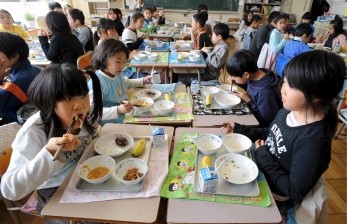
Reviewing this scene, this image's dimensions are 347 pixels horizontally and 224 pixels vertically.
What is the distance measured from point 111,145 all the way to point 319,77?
1.04m

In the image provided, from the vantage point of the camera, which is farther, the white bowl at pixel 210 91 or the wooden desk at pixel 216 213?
the white bowl at pixel 210 91

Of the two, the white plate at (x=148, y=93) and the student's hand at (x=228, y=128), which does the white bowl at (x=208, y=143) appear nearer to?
the student's hand at (x=228, y=128)

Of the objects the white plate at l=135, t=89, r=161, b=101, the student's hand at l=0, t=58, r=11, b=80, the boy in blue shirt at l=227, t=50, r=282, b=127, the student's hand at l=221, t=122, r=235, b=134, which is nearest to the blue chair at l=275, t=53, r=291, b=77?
the boy in blue shirt at l=227, t=50, r=282, b=127

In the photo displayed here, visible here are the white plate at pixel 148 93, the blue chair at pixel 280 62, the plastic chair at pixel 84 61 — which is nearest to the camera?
the white plate at pixel 148 93

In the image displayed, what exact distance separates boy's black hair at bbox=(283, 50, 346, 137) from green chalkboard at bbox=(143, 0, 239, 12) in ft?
20.6

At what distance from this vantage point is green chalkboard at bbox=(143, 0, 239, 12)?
657 cm

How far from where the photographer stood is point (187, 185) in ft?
3.26

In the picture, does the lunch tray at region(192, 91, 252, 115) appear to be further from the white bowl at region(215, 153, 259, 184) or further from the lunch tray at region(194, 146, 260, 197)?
the lunch tray at region(194, 146, 260, 197)

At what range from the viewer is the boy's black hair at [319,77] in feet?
3.07

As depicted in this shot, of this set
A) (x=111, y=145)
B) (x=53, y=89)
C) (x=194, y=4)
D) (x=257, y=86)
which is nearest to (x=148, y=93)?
(x=111, y=145)

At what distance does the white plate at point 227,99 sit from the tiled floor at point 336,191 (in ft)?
3.17

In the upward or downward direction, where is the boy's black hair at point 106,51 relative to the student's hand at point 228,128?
upward

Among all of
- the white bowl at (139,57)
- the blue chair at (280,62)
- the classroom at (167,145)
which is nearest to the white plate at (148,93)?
the classroom at (167,145)

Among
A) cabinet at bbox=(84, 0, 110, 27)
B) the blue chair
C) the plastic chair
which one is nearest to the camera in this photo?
the plastic chair
